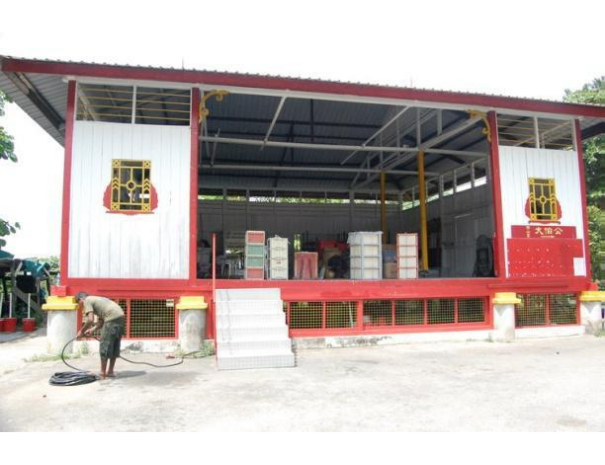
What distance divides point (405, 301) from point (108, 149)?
23.2 ft

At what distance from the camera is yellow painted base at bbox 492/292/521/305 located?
10.3m

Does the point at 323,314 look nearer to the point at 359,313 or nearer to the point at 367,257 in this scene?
the point at 359,313

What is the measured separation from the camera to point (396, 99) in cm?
1048

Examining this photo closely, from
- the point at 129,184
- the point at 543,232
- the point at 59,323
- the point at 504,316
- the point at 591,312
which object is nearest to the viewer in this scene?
the point at 59,323

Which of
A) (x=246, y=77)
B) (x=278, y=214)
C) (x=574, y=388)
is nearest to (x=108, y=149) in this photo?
(x=246, y=77)

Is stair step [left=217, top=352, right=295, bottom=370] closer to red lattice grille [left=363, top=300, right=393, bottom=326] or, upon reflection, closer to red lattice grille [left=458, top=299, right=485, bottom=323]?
red lattice grille [left=363, top=300, right=393, bottom=326]

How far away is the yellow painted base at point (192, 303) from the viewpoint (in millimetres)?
8802

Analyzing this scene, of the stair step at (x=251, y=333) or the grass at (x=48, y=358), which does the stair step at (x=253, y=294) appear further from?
the grass at (x=48, y=358)

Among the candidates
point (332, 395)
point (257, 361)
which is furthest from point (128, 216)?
point (332, 395)

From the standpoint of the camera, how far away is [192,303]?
8.88 meters

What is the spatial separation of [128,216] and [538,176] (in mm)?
9562

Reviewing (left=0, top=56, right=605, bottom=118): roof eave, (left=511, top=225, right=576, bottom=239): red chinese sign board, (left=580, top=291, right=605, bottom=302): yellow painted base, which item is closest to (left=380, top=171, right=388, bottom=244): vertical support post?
(left=0, top=56, right=605, bottom=118): roof eave

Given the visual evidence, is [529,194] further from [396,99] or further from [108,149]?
[108,149]

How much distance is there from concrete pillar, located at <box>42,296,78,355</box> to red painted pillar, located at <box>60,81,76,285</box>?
42 cm
